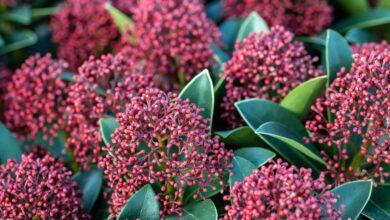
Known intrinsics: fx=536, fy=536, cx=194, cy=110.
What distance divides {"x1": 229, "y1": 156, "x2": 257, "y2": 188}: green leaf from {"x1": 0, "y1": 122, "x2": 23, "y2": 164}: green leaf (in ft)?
2.74

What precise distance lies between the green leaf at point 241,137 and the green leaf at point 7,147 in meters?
0.76

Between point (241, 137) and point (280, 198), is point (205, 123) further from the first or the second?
point (280, 198)

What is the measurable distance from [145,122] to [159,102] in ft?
0.24

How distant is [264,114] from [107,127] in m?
0.53

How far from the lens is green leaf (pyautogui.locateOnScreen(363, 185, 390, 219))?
1679 mm

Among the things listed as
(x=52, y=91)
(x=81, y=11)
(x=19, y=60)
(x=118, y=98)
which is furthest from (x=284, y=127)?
(x=19, y=60)

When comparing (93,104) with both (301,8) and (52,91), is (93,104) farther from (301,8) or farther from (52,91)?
(301,8)

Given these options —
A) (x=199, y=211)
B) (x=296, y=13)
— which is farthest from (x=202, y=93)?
(x=296, y=13)

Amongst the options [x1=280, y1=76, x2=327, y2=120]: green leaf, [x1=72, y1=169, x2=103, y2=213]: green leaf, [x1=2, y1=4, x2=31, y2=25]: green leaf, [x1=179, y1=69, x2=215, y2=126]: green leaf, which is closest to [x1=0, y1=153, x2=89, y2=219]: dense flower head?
[x1=72, y1=169, x2=103, y2=213]: green leaf

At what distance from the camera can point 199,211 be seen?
1.64 m

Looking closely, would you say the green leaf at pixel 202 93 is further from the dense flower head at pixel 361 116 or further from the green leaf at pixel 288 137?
the dense flower head at pixel 361 116

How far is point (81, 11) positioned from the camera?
2.51m

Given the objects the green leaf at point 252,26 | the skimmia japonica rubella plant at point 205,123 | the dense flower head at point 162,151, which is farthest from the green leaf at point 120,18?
the dense flower head at point 162,151

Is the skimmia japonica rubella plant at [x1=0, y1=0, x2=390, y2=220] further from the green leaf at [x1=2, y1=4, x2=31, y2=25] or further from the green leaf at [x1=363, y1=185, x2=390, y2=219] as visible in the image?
the green leaf at [x1=2, y1=4, x2=31, y2=25]
